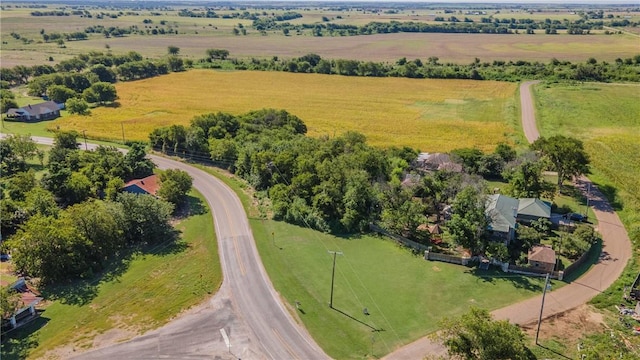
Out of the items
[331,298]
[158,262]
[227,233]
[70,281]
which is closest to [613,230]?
[331,298]

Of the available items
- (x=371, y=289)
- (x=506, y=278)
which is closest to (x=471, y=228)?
(x=506, y=278)

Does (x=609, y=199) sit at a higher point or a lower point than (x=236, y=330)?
higher

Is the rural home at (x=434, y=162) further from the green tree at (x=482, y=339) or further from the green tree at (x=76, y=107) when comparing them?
the green tree at (x=76, y=107)

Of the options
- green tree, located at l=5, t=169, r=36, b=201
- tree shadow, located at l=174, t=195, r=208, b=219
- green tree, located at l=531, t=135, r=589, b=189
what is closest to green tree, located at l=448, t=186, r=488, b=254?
green tree, located at l=531, t=135, r=589, b=189

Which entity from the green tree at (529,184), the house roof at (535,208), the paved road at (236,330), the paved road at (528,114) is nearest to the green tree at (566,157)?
the green tree at (529,184)

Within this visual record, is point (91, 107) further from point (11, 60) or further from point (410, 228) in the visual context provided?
point (410, 228)

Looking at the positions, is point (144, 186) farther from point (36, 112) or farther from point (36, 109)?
point (36, 109)

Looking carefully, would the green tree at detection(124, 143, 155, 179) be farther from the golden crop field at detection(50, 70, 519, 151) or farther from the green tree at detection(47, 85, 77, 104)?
the green tree at detection(47, 85, 77, 104)
